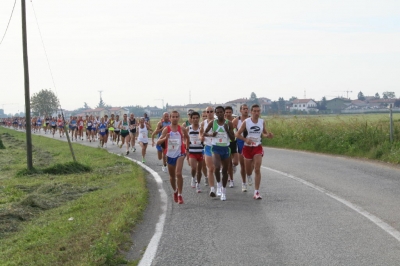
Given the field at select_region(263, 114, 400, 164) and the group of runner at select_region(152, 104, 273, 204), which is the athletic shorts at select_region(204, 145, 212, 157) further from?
the field at select_region(263, 114, 400, 164)

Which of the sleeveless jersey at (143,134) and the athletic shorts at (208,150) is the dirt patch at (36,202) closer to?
the athletic shorts at (208,150)

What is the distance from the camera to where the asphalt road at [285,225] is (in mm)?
6871

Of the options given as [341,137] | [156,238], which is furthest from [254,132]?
[341,137]

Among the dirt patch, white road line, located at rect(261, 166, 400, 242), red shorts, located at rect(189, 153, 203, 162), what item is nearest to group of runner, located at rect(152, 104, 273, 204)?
red shorts, located at rect(189, 153, 203, 162)

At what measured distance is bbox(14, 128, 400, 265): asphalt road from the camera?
22.5 ft

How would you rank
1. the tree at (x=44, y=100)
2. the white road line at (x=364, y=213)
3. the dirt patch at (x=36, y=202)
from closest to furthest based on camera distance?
the white road line at (x=364, y=213)
the dirt patch at (x=36, y=202)
the tree at (x=44, y=100)

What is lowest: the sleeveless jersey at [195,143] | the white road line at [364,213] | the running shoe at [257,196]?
the white road line at [364,213]

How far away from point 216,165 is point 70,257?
4.84 meters

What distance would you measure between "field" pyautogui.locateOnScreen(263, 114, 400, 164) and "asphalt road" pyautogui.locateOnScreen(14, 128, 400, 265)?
614 cm

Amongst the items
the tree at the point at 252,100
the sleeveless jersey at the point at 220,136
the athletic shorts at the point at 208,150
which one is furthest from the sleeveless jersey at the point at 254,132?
the tree at the point at 252,100

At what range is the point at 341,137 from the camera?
23.3 metres

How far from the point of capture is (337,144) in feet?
74.8

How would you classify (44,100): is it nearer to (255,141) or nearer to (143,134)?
(143,134)

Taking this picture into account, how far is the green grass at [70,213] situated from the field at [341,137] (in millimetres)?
8560
